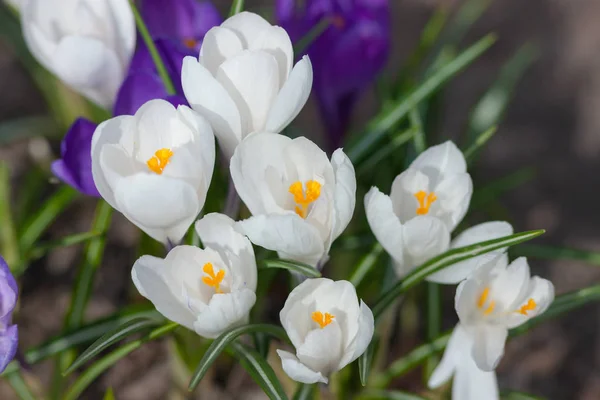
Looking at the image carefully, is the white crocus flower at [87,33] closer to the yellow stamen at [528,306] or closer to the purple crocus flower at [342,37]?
the purple crocus flower at [342,37]

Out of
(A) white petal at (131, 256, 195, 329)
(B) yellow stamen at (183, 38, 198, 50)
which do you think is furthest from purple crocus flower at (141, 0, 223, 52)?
(A) white petal at (131, 256, 195, 329)

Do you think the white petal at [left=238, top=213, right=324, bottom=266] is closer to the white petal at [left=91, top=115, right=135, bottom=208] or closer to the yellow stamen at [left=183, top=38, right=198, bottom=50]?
the white petal at [left=91, top=115, right=135, bottom=208]

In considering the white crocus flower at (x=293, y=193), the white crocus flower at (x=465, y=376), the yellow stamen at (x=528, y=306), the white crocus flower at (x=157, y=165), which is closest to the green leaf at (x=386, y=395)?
the white crocus flower at (x=465, y=376)

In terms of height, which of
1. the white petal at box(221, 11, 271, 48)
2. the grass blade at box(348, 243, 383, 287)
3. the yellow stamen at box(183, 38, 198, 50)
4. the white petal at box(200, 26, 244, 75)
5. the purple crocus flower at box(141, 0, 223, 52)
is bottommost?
the grass blade at box(348, 243, 383, 287)

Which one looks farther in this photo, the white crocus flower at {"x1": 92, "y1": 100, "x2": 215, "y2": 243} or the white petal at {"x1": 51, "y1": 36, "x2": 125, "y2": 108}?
the white petal at {"x1": 51, "y1": 36, "x2": 125, "y2": 108}

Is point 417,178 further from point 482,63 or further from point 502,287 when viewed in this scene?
point 482,63

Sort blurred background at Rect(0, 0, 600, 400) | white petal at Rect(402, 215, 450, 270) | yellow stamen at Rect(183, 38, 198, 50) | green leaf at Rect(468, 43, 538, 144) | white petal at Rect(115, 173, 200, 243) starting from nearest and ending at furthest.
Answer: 1. white petal at Rect(115, 173, 200, 243)
2. white petal at Rect(402, 215, 450, 270)
3. yellow stamen at Rect(183, 38, 198, 50)
4. green leaf at Rect(468, 43, 538, 144)
5. blurred background at Rect(0, 0, 600, 400)

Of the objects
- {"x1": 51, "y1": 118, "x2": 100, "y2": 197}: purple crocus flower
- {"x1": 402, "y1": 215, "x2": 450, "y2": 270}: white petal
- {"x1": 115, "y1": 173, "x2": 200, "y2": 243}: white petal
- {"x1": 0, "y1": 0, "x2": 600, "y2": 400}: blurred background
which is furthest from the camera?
{"x1": 0, "y1": 0, "x2": 600, "y2": 400}: blurred background
